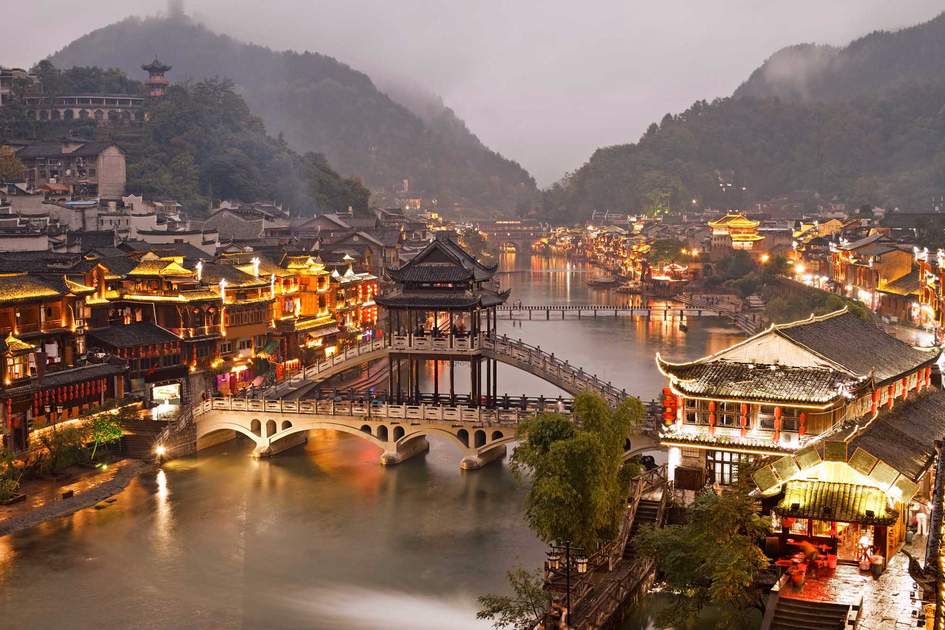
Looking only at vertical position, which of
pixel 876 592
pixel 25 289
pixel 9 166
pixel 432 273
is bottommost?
pixel 876 592

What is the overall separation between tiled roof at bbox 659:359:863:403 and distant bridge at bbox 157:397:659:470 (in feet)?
28.4

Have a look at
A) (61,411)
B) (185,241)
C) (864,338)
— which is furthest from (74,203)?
(864,338)

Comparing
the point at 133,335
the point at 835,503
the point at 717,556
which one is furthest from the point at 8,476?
the point at 835,503

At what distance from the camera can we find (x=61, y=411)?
4612cm

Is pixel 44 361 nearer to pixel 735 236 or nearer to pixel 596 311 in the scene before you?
pixel 596 311

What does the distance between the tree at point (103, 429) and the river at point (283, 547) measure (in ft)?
8.20

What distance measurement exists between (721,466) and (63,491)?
2376 centimetres

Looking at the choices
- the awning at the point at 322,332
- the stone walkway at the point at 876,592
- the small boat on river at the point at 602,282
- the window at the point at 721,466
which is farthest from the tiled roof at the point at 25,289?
the small boat on river at the point at 602,282

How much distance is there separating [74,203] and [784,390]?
210 feet

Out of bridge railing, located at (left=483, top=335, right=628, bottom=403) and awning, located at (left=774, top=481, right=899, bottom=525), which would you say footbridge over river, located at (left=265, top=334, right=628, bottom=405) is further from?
awning, located at (left=774, top=481, right=899, bottom=525)

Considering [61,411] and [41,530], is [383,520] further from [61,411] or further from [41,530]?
[61,411]

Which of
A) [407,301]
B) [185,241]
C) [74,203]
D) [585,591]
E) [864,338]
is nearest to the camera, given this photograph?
[585,591]

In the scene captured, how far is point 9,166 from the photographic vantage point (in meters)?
95.7

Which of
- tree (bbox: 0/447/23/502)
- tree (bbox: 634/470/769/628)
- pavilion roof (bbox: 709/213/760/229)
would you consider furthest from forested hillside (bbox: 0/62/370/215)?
tree (bbox: 634/470/769/628)
